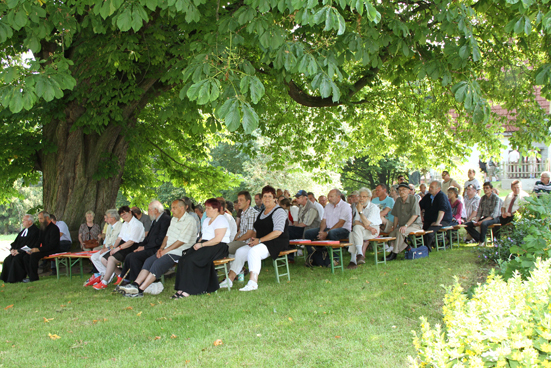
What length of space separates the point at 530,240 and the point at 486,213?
6629 mm

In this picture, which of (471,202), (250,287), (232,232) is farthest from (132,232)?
(471,202)

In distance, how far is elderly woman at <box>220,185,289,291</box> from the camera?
802 centimetres

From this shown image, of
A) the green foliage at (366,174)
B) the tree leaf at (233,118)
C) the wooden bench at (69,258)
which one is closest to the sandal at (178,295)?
the wooden bench at (69,258)

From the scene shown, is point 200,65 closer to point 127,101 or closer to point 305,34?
point 305,34

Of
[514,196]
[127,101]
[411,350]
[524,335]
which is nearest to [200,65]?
[411,350]

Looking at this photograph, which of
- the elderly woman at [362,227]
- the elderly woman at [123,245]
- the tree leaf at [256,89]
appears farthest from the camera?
the elderly woman at [362,227]

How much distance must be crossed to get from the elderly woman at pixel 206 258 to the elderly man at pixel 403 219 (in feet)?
12.6

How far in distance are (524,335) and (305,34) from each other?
673 cm

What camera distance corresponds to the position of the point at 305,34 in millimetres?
8117

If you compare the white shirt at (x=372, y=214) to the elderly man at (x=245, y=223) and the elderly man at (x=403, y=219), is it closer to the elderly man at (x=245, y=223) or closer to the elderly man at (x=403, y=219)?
the elderly man at (x=403, y=219)

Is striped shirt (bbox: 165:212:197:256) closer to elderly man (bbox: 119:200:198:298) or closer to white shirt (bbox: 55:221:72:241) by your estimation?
elderly man (bbox: 119:200:198:298)

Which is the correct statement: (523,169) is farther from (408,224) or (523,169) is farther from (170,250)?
(170,250)

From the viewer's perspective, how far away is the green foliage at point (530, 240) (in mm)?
4938

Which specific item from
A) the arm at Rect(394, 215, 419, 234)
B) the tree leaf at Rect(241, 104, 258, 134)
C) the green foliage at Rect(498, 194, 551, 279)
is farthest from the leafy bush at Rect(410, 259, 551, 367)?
the arm at Rect(394, 215, 419, 234)
